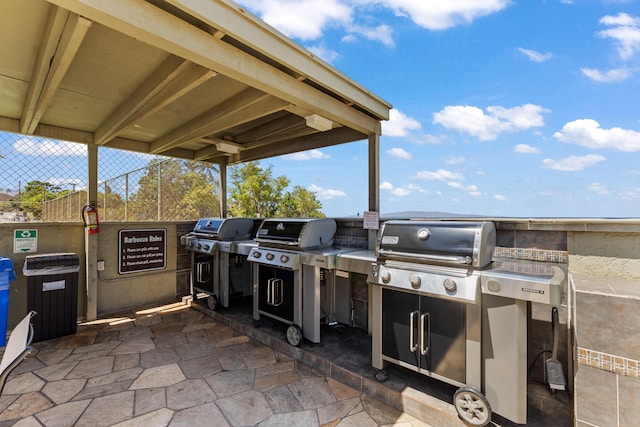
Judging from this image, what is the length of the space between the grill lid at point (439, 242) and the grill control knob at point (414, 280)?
0.13 meters

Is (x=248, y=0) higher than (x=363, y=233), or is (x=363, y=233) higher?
(x=248, y=0)

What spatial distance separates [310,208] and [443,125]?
6412 mm

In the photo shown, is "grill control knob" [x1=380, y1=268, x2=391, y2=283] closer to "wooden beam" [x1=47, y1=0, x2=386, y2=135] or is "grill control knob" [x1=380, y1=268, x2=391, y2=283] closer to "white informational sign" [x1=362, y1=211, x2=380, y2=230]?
"white informational sign" [x1=362, y1=211, x2=380, y2=230]

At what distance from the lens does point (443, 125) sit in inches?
446

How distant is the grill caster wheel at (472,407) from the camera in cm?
180

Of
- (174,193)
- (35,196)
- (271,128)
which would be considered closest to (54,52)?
(271,128)

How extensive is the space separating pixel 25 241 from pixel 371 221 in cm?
438

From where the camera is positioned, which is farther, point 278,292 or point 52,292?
point 52,292

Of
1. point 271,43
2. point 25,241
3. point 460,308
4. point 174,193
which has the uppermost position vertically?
point 271,43

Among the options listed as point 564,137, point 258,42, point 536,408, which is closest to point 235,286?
point 258,42

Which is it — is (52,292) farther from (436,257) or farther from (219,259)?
(436,257)

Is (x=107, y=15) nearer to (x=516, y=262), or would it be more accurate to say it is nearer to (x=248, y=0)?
(x=248, y=0)

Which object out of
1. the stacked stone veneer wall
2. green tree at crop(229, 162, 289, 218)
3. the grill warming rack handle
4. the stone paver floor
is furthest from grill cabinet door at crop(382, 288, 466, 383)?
green tree at crop(229, 162, 289, 218)

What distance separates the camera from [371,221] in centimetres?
338
